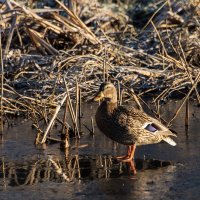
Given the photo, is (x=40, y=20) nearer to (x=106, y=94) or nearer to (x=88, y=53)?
(x=88, y=53)

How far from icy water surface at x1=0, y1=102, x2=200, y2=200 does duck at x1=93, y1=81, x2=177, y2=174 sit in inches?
6.2

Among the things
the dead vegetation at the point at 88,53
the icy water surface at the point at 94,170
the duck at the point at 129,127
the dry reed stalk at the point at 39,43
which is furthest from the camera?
the dry reed stalk at the point at 39,43

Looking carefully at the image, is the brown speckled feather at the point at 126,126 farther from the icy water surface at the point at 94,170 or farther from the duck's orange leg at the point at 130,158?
the icy water surface at the point at 94,170

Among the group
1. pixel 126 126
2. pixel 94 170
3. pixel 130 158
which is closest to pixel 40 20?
pixel 126 126

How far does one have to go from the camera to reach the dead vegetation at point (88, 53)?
34.6ft

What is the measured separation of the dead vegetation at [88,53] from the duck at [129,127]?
1791 mm

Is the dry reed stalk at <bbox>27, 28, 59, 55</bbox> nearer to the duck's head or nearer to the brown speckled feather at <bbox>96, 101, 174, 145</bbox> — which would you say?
the duck's head

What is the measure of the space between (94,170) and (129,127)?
0.71m

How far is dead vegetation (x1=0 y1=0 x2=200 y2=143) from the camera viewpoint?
10555 mm

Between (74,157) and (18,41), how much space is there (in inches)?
240

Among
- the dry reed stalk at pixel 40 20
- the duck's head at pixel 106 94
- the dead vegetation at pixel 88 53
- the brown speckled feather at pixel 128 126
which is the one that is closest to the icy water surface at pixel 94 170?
the brown speckled feather at pixel 128 126

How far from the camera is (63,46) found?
12.7 meters

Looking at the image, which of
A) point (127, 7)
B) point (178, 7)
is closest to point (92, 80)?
point (178, 7)

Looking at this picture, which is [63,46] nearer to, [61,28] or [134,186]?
[61,28]
